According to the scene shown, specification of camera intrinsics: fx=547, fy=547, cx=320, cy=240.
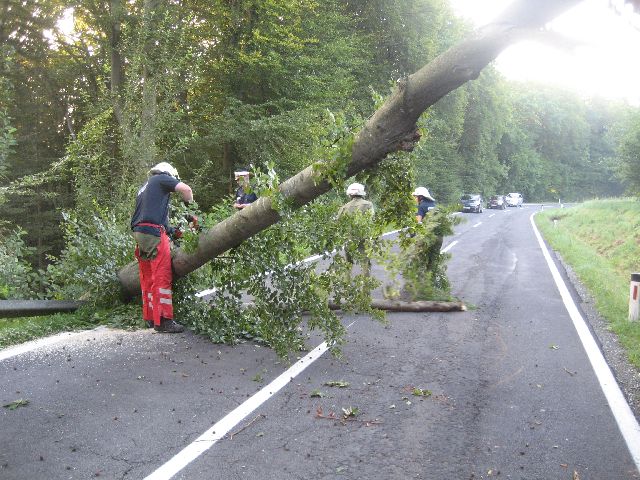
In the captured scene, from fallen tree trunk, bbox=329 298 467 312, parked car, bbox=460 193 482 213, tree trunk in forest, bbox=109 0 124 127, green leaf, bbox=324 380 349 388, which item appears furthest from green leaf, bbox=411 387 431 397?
parked car, bbox=460 193 482 213

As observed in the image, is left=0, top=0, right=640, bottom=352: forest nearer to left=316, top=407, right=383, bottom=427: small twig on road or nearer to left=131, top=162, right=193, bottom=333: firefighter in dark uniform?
left=131, top=162, right=193, bottom=333: firefighter in dark uniform

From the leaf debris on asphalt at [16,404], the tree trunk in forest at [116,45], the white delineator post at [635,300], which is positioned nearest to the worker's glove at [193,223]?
the leaf debris on asphalt at [16,404]

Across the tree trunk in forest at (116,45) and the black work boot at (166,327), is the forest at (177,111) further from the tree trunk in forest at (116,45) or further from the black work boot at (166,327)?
the black work boot at (166,327)

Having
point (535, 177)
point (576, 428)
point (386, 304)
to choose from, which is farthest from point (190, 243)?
point (535, 177)

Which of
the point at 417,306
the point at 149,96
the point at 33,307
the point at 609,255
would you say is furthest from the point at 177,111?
the point at 609,255

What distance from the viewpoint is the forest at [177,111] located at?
703 centimetres

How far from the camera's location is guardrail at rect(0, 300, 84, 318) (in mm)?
5054

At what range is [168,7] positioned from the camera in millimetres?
17344

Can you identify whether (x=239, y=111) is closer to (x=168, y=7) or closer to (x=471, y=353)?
(x=168, y=7)

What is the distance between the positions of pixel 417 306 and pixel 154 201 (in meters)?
4.19

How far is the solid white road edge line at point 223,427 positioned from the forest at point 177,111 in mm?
1181

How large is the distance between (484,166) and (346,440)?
54.0 meters

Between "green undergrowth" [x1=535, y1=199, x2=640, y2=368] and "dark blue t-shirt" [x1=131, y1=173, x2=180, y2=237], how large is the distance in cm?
548

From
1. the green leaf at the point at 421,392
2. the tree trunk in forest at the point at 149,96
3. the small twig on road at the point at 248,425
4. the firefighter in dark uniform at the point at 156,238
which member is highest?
the tree trunk in forest at the point at 149,96
